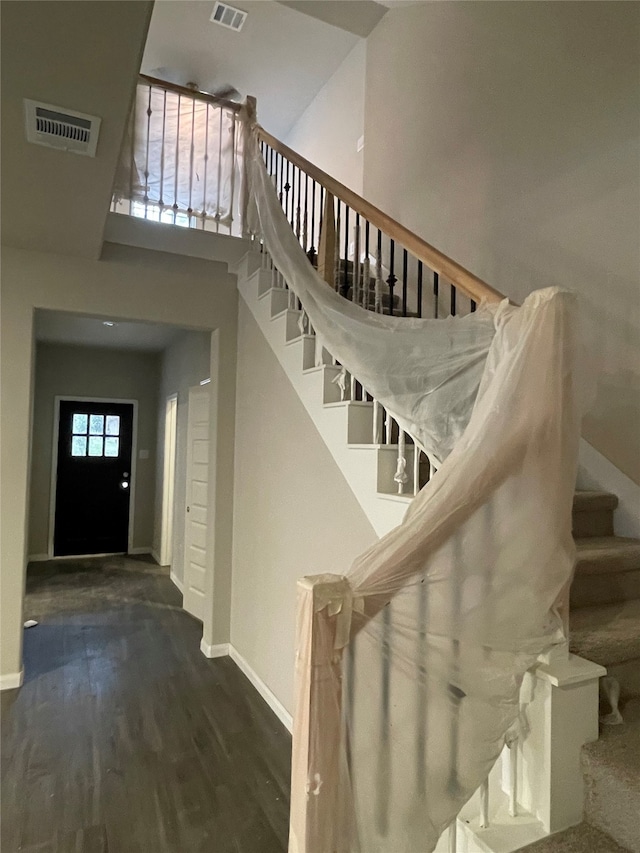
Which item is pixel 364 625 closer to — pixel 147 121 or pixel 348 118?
pixel 147 121

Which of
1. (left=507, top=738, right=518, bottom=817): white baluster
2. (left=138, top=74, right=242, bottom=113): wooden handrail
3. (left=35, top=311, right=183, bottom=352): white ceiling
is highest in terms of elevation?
(left=138, top=74, right=242, bottom=113): wooden handrail

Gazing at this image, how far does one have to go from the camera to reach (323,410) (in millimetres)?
2311

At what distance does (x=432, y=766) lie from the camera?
1.19 m

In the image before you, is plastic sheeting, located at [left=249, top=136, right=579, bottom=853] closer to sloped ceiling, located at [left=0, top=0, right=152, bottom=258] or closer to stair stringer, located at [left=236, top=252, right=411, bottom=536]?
stair stringer, located at [left=236, top=252, right=411, bottom=536]

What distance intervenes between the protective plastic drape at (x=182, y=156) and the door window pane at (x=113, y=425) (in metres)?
4.16

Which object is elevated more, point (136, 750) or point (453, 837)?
→ point (453, 837)

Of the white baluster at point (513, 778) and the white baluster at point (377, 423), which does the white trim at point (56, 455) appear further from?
the white baluster at point (513, 778)

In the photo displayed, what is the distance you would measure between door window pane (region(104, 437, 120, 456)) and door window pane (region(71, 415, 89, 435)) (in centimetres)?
32

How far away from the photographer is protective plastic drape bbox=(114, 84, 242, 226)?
10.6ft

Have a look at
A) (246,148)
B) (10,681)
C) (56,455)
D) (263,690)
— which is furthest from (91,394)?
(263,690)

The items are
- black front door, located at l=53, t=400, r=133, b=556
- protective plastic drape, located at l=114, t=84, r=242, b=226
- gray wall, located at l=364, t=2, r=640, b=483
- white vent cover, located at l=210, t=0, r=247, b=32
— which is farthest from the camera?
black front door, located at l=53, t=400, r=133, b=556

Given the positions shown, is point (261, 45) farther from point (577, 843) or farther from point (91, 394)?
point (577, 843)

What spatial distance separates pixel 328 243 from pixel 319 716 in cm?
221

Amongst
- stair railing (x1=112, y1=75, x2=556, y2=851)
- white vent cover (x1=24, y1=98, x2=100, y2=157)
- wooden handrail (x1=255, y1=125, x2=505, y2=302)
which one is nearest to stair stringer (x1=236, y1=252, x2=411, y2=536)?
stair railing (x1=112, y1=75, x2=556, y2=851)
